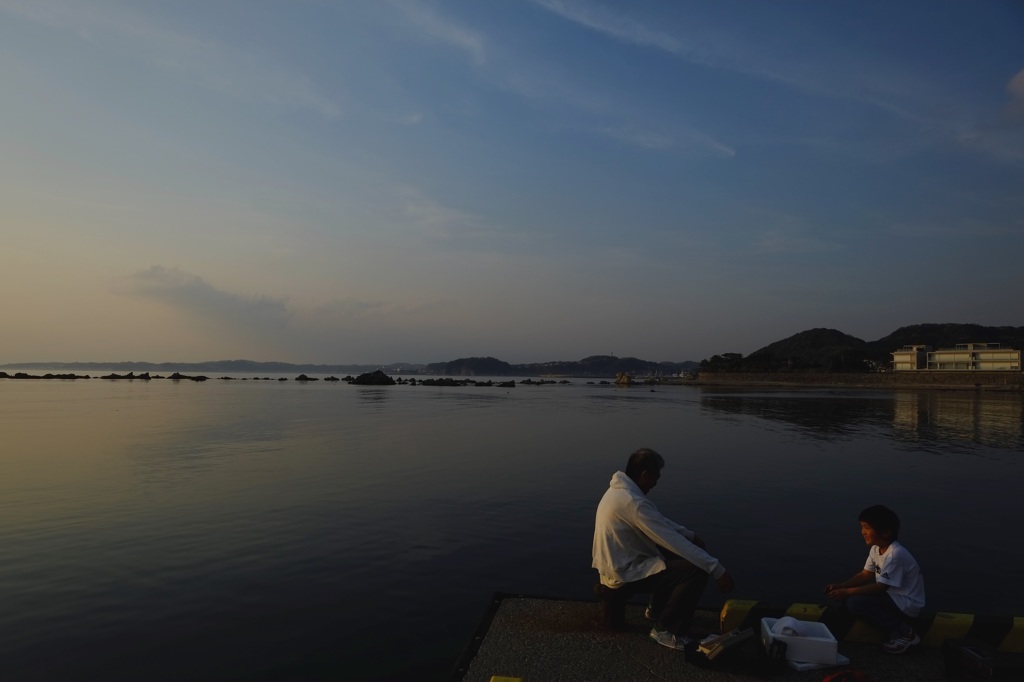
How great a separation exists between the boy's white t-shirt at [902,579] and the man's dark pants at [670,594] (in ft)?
5.93

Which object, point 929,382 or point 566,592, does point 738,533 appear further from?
point 929,382

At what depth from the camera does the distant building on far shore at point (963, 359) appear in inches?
Answer: 4441

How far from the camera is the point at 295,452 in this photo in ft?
73.3

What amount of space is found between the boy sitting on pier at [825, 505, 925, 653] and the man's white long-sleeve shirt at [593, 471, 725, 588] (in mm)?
1494

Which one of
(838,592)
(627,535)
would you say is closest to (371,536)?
(627,535)

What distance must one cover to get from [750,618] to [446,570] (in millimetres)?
4676

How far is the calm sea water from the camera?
22.5 ft

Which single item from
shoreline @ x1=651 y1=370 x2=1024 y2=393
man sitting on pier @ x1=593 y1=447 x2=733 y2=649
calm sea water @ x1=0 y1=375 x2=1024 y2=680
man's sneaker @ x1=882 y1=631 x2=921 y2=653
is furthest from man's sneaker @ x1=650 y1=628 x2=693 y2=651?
shoreline @ x1=651 y1=370 x2=1024 y2=393

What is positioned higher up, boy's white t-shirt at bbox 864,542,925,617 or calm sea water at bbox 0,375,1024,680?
boy's white t-shirt at bbox 864,542,925,617

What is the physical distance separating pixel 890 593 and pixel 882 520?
69cm

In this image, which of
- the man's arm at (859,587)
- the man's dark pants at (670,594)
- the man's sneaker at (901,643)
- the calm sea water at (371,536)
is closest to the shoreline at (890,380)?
the calm sea water at (371,536)

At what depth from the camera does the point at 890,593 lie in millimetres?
5918

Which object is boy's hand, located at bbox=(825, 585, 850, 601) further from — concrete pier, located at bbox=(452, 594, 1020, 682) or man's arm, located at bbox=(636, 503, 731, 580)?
man's arm, located at bbox=(636, 503, 731, 580)

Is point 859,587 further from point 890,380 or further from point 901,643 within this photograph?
point 890,380
